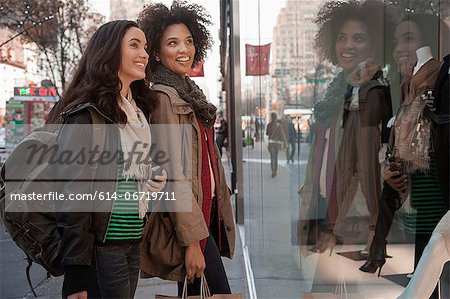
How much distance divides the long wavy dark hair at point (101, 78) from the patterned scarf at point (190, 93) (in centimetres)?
26

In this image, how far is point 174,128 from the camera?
187 centimetres

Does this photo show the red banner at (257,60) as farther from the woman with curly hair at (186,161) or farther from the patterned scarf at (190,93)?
the patterned scarf at (190,93)

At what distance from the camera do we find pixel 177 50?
208cm

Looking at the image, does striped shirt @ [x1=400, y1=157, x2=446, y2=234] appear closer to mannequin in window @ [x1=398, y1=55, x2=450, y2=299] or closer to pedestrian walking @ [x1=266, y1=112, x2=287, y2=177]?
mannequin in window @ [x1=398, y1=55, x2=450, y2=299]

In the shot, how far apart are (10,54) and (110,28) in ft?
6.91

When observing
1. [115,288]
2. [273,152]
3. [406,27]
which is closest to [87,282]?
[115,288]

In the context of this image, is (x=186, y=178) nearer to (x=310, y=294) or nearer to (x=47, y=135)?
(x=47, y=135)

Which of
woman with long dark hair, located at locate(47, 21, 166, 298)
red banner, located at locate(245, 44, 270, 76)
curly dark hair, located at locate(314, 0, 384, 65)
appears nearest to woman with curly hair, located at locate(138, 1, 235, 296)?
woman with long dark hair, located at locate(47, 21, 166, 298)

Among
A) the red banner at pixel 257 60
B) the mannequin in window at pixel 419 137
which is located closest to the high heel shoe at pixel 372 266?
the mannequin in window at pixel 419 137

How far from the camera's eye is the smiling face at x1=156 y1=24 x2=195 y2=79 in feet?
6.79

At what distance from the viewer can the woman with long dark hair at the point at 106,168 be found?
5.09ft

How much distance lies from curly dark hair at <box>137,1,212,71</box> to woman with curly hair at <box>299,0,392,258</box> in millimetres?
588

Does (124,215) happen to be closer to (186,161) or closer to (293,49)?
(186,161)

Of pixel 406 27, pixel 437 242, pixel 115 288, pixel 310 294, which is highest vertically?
pixel 406 27
